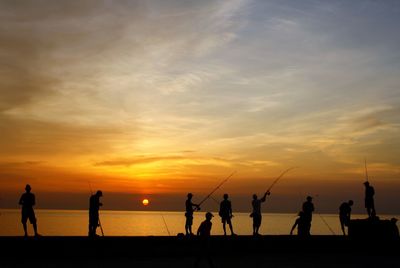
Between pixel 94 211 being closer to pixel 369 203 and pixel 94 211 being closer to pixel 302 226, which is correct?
pixel 302 226

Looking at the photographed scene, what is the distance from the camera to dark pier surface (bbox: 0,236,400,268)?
17.9 metres

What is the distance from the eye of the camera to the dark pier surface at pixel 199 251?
17875 millimetres

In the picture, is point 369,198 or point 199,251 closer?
point 199,251

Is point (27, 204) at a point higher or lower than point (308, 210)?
higher

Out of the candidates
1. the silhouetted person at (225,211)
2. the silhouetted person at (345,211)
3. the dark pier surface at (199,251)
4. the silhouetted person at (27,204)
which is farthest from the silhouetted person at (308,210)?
the silhouetted person at (27,204)

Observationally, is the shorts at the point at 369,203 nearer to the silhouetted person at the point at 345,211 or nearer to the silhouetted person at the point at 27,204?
the silhouetted person at the point at 345,211

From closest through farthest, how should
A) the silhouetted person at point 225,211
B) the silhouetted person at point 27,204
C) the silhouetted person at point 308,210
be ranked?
the silhouetted person at point 27,204
the silhouetted person at point 225,211
the silhouetted person at point 308,210

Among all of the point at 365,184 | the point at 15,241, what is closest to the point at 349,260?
the point at 365,184

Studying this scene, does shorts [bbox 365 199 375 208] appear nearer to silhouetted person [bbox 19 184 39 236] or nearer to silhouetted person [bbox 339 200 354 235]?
silhouetted person [bbox 339 200 354 235]

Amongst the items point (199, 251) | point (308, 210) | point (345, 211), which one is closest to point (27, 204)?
point (199, 251)

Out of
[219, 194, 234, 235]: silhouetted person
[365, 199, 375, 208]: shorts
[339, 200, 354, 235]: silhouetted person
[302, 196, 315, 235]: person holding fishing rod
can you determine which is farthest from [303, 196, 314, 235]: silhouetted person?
[219, 194, 234, 235]: silhouetted person

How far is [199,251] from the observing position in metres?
16.2

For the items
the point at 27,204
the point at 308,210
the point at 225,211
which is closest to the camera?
the point at 27,204

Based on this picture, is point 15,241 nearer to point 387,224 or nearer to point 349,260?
point 349,260
